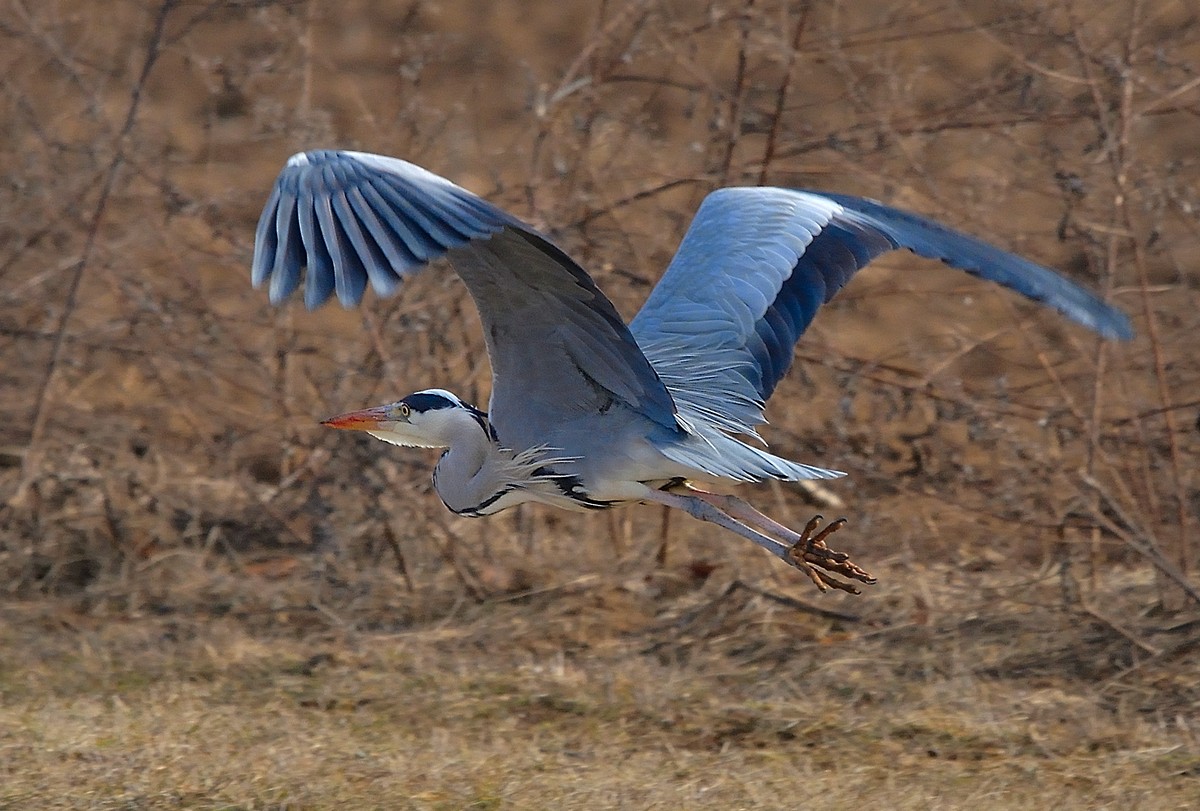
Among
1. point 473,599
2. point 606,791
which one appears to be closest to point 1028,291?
point 606,791

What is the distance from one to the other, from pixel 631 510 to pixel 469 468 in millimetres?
2585

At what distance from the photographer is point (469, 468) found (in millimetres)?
4953

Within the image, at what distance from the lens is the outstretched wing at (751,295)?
490 centimetres

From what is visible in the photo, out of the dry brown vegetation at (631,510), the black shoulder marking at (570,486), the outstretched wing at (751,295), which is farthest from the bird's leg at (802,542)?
the dry brown vegetation at (631,510)

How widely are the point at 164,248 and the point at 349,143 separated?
2.84ft

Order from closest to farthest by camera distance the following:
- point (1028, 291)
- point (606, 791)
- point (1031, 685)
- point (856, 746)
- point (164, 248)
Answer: point (1028, 291), point (606, 791), point (856, 746), point (1031, 685), point (164, 248)

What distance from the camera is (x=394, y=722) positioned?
215 inches

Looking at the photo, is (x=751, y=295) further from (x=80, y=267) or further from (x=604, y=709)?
(x=80, y=267)

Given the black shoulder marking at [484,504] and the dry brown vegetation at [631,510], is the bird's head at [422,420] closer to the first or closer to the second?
the black shoulder marking at [484,504]

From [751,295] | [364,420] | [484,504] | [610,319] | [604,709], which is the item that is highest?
[751,295]

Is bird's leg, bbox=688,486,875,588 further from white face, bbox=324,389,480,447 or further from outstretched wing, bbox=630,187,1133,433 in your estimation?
white face, bbox=324,389,480,447

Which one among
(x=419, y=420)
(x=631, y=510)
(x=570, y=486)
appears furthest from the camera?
(x=631, y=510)

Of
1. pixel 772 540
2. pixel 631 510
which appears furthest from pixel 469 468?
pixel 631 510

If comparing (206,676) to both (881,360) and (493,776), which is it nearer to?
(493,776)
